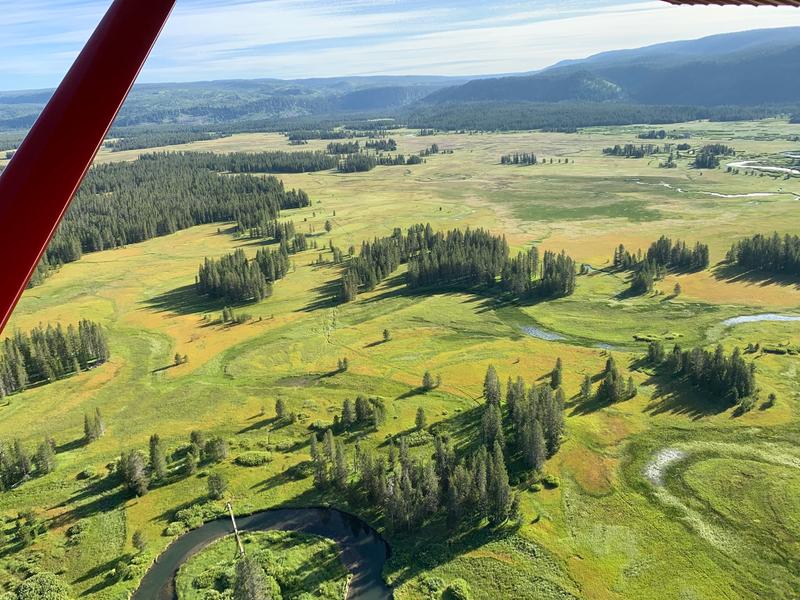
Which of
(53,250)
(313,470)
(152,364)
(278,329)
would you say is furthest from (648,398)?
(53,250)

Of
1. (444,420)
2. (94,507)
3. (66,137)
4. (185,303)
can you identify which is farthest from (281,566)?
(185,303)

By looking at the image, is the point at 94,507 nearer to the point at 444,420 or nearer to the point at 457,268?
the point at 444,420

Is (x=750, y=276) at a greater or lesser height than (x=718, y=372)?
greater

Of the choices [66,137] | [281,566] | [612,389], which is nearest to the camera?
[66,137]

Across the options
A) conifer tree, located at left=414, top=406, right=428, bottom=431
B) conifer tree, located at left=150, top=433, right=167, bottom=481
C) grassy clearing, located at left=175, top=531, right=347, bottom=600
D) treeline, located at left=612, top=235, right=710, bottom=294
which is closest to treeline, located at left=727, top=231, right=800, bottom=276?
treeline, located at left=612, top=235, right=710, bottom=294

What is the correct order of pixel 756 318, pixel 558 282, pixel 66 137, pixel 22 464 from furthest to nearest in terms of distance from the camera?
pixel 558 282
pixel 756 318
pixel 22 464
pixel 66 137

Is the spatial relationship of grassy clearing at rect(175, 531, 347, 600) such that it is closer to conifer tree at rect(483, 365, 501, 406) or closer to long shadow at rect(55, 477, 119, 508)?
long shadow at rect(55, 477, 119, 508)

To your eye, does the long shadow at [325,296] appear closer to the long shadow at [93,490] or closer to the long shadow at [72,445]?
the long shadow at [72,445]

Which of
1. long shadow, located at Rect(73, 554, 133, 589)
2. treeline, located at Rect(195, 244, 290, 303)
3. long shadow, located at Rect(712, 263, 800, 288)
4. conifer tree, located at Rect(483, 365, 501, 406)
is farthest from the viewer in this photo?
treeline, located at Rect(195, 244, 290, 303)
